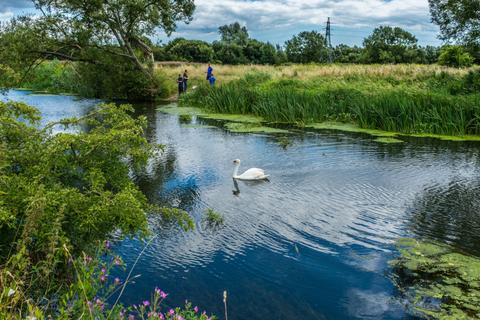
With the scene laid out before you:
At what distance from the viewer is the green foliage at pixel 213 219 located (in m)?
9.30

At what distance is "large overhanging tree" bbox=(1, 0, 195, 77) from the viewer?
26.8 m

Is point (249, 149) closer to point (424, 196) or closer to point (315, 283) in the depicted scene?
point (424, 196)

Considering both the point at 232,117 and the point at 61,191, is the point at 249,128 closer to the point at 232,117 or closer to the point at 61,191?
the point at 232,117

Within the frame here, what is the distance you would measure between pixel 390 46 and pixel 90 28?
44.1m

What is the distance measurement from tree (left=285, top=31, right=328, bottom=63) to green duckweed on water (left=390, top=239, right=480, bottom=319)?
186ft

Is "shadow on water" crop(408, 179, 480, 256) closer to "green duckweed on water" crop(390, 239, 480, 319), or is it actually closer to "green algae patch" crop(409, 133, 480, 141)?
"green duckweed on water" crop(390, 239, 480, 319)

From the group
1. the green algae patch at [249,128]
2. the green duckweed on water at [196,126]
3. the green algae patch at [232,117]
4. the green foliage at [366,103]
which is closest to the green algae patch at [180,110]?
the green foliage at [366,103]

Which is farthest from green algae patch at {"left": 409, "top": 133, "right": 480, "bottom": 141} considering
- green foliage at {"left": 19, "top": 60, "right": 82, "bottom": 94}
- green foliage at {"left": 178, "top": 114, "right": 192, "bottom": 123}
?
green foliage at {"left": 19, "top": 60, "right": 82, "bottom": 94}

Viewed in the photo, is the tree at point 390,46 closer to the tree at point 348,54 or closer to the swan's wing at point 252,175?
the tree at point 348,54

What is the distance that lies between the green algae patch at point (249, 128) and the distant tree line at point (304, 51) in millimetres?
40766

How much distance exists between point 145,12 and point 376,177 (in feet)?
67.2

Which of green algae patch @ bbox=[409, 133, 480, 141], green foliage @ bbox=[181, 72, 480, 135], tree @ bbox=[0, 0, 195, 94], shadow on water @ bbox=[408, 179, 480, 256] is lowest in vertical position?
shadow on water @ bbox=[408, 179, 480, 256]

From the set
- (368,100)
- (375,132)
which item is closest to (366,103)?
(368,100)

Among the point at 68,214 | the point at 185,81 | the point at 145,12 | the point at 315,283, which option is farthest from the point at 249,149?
the point at 185,81
